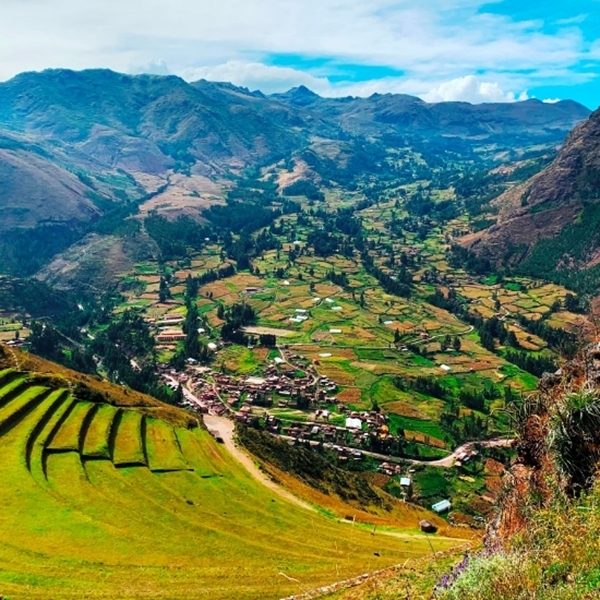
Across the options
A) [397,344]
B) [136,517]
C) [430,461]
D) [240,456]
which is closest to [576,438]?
→ [136,517]

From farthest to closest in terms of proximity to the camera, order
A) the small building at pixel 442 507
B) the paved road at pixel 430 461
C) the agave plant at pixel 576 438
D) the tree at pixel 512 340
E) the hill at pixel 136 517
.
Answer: the tree at pixel 512 340, the paved road at pixel 430 461, the small building at pixel 442 507, the hill at pixel 136 517, the agave plant at pixel 576 438

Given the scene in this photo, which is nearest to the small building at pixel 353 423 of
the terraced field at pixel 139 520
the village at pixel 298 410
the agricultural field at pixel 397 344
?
the village at pixel 298 410

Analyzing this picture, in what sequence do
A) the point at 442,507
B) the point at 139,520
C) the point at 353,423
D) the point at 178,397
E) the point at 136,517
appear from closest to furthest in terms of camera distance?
the point at 139,520 < the point at 136,517 < the point at 442,507 < the point at 353,423 < the point at 178,397

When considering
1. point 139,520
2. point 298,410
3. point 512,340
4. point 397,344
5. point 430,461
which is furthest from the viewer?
point 397,344

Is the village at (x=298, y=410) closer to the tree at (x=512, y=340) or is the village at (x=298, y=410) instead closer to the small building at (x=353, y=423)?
the small building at (x=353, y=423)

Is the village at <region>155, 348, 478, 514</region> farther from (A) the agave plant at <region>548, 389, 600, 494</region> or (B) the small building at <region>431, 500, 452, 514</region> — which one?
(A) the agave plant at <region>548, 389, 600, 494</region>

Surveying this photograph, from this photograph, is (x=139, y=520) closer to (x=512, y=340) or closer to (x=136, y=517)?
(x=136, y=517)

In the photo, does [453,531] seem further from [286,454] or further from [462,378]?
[462,378]
